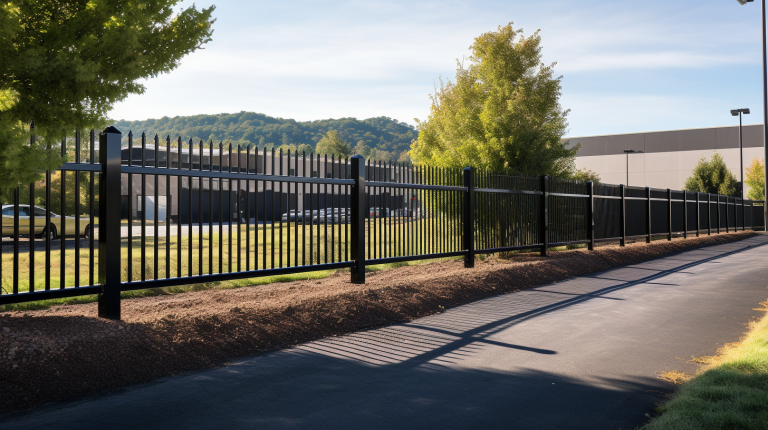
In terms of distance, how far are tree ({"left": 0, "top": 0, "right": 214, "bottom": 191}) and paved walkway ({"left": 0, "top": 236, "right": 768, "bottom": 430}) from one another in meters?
2.17

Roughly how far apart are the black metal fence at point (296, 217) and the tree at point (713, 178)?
87.4 feet

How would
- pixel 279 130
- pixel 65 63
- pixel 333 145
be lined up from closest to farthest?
pixel 65 63 < pixel 333 145 < pixel 279 130

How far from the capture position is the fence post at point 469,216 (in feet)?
38.1

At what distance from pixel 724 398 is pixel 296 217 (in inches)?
239

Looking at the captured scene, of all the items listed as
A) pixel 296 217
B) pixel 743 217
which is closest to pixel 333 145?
pixel 743 217

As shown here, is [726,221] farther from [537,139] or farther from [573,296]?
[573,296]

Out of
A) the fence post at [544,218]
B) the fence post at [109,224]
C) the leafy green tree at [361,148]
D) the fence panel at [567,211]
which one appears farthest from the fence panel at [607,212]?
the leafy green tree at [361,148]

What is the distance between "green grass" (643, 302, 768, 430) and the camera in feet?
12.3

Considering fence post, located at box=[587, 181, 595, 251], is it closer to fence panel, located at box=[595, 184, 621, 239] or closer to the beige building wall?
fence panel, located at box=[595, 184, 621, 239]

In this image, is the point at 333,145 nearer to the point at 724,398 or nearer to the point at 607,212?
the point at 607,212

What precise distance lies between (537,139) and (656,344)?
9.98 metres

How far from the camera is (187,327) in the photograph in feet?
19.3

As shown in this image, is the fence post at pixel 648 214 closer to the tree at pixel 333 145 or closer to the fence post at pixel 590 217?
the fence post at pixel 590 217

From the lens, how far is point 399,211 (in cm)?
1068
